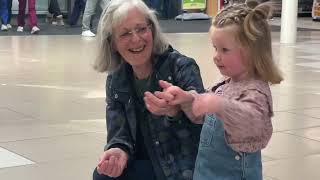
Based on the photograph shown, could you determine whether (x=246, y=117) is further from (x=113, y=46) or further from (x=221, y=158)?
(x=113, y=46)

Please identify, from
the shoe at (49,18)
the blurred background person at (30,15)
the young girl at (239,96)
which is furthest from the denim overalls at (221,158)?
the shoe at (49,18)

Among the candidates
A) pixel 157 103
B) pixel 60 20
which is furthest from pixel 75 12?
pixel 157 103

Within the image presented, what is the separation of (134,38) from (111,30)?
139mm

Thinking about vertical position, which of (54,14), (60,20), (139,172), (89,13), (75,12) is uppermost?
(139,172)

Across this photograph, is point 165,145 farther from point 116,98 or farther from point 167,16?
point 167,16

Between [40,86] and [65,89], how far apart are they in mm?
388

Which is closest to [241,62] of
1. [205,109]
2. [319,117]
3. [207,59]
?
[205,109]

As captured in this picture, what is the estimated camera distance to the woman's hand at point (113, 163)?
322cm

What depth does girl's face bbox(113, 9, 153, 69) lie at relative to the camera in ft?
10.6

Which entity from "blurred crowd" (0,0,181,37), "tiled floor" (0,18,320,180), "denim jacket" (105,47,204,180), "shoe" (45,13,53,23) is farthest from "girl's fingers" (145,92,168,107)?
"shoe" (45,13,53,23)

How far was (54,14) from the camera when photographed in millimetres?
18969

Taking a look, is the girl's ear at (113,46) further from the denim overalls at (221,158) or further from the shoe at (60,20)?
the shoe at (60,20)

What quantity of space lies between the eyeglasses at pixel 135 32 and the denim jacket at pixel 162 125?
151mm

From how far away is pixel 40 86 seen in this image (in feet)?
27.9
